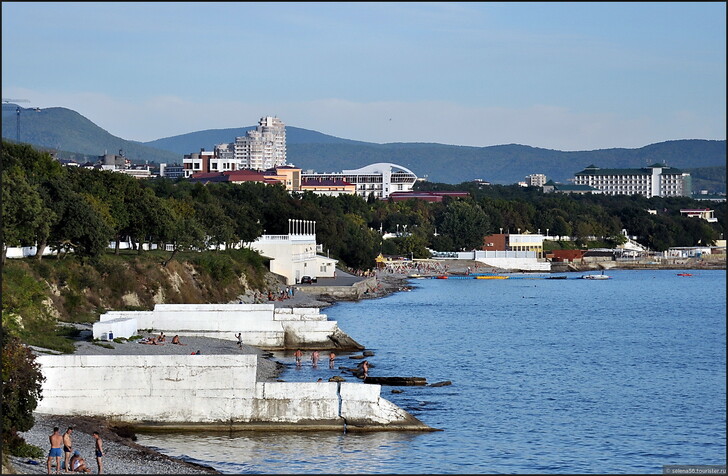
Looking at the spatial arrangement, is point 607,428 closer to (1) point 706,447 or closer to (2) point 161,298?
(1) point 706,447

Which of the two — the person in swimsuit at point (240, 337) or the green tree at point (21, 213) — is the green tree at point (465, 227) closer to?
the person in swimsuit at point (240, 337)

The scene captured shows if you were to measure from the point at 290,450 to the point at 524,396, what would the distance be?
1246 centimetres

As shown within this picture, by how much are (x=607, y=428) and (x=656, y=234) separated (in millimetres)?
146084

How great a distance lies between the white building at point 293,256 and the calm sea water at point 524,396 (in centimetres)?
654

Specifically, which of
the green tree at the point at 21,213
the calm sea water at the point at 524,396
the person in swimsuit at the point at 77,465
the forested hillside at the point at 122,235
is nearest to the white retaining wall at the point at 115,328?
the forested hillside at the point at 122,235

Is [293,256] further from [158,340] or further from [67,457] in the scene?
[67,457]

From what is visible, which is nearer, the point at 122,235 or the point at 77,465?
the point at 77,465

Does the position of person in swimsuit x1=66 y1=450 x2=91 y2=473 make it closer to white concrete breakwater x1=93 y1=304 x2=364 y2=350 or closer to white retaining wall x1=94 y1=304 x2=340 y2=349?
white concrete breakwater x1=93 y1=304 x2=364 y2=350

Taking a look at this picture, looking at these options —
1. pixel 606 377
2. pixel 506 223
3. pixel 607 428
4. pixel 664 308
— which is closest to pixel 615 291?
pixel 664 308

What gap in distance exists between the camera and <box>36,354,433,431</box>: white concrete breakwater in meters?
28.4

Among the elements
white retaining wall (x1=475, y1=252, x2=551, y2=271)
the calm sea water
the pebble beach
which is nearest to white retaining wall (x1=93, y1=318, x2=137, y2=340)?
the pebble beach

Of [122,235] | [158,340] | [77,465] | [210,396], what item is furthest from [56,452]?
[122,235]

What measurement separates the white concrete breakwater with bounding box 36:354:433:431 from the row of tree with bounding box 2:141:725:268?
48.1 feet

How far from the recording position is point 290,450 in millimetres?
26781
